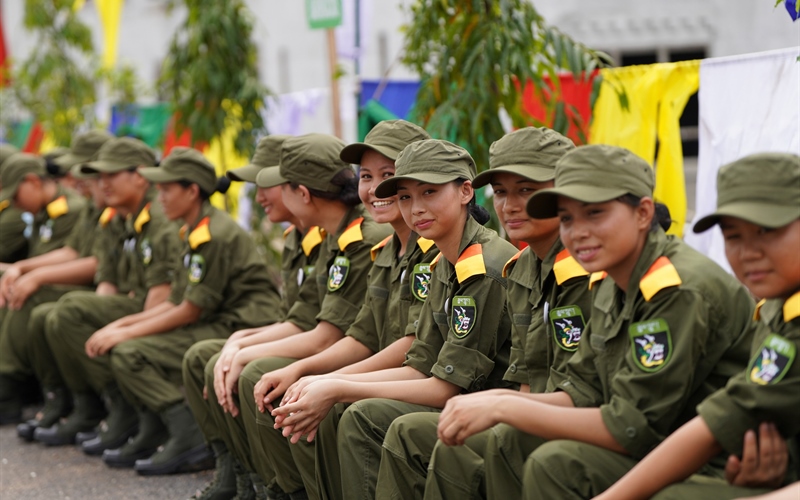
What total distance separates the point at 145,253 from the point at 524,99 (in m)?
2.25

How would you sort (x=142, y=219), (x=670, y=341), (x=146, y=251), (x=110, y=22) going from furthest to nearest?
(x=110, y=22) < (x=142, y=219) < (x=146, y=251) < (x=670, y=341)

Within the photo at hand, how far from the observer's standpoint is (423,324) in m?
4.00

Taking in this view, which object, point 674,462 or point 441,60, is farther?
point 441,60

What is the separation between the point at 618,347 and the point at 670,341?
223mm

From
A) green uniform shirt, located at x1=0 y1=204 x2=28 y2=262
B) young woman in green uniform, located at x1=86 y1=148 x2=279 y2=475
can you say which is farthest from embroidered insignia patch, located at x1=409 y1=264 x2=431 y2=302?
green uniform shirt, located at x1=0 y1=204 x2=28 y2=262

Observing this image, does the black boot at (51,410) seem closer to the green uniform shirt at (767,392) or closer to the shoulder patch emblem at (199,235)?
the shoulder patch emblem at (199,235)

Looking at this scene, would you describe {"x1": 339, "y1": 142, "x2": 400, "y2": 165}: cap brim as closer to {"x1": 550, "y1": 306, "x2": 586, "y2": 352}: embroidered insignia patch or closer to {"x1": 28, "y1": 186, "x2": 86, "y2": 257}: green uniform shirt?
{"x1": 550, "y1": 306, "x2": 586, "y2": 352}: embroidered insignia patch

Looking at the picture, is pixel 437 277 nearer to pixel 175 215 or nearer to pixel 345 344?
pixel 345 344

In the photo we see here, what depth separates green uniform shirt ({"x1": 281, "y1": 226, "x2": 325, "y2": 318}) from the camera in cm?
514

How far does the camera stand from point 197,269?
5.80 meters

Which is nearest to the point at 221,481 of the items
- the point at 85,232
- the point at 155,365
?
the point at 155,365

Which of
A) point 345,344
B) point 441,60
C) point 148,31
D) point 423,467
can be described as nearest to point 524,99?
point 441,60

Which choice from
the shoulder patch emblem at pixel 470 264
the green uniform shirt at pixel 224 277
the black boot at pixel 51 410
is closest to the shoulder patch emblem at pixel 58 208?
the black boot at pixel 51 410

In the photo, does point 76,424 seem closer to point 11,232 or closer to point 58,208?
point 58,208
